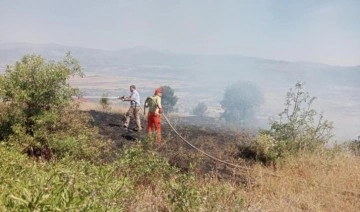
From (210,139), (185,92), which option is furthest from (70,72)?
(185,92)

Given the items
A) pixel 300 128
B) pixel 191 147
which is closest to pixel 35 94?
pixel 191 147

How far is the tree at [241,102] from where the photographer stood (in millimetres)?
64938

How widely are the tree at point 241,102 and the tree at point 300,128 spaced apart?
1858 inches

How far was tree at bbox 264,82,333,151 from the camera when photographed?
12.8 m

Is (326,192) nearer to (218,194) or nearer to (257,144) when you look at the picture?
(218,194)

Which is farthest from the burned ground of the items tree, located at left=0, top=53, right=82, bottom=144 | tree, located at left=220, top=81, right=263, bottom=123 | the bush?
tree, located at left=220, top=81, right=263, bottom=123

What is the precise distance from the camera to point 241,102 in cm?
6800

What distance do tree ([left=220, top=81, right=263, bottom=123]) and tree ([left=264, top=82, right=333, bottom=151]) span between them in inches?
1858

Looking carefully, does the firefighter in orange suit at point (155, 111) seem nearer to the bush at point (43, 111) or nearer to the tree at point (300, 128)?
the tree at point (300, 128)

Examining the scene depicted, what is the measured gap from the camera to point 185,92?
18662 centimetres

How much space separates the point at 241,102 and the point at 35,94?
60.0 metres

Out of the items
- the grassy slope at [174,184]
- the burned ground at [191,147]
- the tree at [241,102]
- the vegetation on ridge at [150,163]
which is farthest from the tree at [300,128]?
the tree at [241,102]

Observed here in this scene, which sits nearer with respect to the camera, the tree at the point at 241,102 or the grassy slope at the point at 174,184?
the grassy slope at the point at 174,184

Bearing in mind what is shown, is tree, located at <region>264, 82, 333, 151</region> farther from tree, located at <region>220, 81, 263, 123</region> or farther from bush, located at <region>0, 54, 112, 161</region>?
tree, located at <region>220, 81, 263, 123</region>
